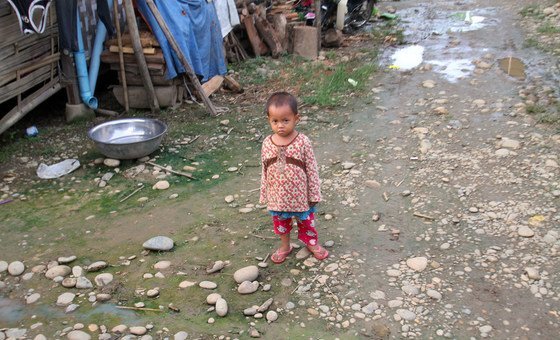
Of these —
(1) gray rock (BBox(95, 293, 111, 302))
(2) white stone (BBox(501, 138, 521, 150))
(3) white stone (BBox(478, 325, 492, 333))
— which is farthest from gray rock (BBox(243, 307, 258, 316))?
(2) white stone (BBox(501, 138, 521, 150))

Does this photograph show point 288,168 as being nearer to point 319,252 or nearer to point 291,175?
point 291,175

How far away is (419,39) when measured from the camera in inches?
366

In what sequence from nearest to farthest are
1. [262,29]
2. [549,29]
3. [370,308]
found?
[370,308] < [262,29] < [549,29]

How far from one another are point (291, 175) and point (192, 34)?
→ 4.09m

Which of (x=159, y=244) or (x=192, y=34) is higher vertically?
(x=192, y=34)

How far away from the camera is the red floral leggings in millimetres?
3559

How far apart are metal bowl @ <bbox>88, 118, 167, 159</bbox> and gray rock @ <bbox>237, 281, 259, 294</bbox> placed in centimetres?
231

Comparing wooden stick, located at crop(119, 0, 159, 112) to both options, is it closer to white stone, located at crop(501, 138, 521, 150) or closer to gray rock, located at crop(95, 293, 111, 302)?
gray rock, located at crop(95, 293, 111, 302)

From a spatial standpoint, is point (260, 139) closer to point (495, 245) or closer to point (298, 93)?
point (298, 93)

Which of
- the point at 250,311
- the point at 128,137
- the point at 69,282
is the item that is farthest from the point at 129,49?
the point at 250,311

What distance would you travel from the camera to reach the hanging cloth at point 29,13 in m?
5.07

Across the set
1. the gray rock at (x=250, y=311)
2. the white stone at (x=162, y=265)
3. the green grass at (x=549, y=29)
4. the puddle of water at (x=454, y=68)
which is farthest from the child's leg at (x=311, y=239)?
the green grass at (x=549, y=29)

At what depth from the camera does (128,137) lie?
18.7 ft

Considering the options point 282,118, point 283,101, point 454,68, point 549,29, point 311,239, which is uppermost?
point 283,101
